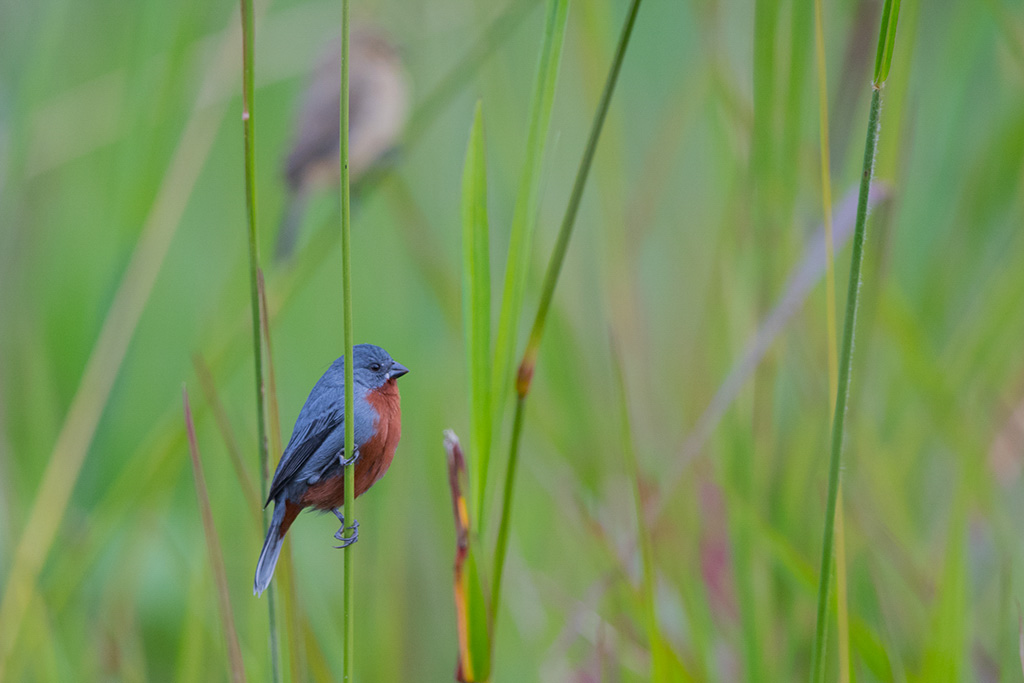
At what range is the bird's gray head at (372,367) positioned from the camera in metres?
0.53

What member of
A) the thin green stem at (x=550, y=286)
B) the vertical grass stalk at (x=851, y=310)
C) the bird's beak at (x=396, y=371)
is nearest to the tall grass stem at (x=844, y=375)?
the vertical grass stalk at (x=851, y=310)

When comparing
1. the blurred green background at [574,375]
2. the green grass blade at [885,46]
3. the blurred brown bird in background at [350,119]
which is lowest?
the blurred green background at [574,375]

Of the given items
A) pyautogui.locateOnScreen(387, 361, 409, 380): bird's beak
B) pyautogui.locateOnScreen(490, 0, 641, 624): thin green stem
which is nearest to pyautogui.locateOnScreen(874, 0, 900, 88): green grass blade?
pyautogui.locateOnScreen(490, 0, 641, 624): thin green stem

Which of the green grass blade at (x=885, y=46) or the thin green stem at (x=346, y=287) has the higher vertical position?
the green grass blade at (x=885, y=46)

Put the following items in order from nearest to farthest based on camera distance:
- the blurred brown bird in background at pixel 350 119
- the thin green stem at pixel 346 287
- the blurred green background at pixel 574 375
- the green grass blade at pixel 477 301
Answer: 1. the thin green stem at pixel 346 287
2. the green grass blade at pixel 477 301
3. the blurred green background at pixel 574 375
4. the blurred brown bird in background at pixel 350 119

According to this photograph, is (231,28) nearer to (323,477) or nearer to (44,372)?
(44,372)

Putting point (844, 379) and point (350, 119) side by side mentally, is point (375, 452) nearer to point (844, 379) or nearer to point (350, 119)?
point (844, 379)

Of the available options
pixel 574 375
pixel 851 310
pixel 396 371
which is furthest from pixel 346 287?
pixel 574 375

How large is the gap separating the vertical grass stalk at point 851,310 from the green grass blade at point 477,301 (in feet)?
0.84

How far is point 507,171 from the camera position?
1546 millimetres

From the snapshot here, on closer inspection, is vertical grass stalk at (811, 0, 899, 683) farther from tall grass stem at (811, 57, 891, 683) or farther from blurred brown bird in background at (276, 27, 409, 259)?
blurred brown bird in background at (276, 27, 409, 259)

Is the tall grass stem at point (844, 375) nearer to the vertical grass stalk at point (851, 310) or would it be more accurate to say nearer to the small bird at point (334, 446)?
the vertical grass stalk at point (851, 310)

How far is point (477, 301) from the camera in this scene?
590 mm

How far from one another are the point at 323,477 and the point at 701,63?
1.32 m
